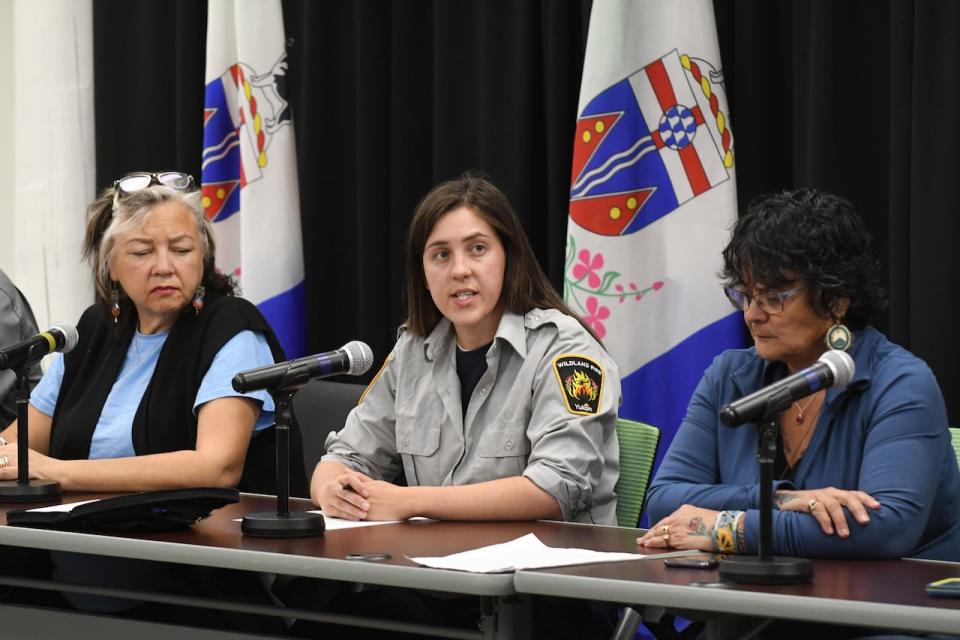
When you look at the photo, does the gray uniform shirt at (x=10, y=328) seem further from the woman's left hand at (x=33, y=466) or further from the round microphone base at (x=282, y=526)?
the round microphone base at (x=282, y=526)

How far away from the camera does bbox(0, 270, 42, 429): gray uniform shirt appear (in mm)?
3490

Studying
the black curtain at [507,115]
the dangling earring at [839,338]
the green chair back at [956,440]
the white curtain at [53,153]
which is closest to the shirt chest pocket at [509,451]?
the dangling earring at [839,338]

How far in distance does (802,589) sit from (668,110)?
1.84 meters

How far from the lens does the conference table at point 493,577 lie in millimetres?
1602

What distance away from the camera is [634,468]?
262 cm

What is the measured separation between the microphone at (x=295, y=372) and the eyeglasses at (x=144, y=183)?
1.08 meters

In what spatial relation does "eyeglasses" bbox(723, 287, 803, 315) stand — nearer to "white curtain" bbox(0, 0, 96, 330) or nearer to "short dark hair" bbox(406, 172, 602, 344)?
"short dark hair" bbox(406, 172, 602, 344)

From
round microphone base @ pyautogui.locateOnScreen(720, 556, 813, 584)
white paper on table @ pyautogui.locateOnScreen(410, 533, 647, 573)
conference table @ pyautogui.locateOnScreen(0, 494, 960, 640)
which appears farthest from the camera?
white paper on table @ pyautogui.locateOnScreen(410, 533, 647, 573)

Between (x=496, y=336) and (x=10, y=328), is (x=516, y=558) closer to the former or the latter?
(x=496, y=336)

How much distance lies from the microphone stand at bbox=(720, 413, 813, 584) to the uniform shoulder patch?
76 centimetres

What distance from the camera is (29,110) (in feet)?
15.2

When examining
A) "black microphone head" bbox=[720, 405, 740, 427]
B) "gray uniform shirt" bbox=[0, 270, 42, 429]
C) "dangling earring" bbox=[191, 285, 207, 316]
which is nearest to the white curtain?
"gray uniform shirt" bbox=[0, 270, 42, 429]

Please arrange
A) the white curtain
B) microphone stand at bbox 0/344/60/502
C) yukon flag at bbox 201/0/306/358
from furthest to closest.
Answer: the white curtain → yukon flag at bbox 201/0/306/358 → microphone stand at bbox 0/344/60/502

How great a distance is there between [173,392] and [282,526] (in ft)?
2.80
